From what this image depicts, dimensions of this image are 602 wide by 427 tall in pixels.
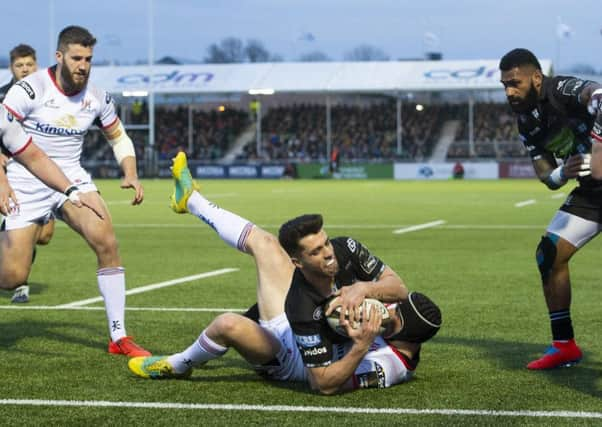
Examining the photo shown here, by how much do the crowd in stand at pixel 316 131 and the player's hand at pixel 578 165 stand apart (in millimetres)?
52871

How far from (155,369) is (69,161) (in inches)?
102

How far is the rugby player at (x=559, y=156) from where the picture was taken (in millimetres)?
7832

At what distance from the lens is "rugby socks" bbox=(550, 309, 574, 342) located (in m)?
8.23

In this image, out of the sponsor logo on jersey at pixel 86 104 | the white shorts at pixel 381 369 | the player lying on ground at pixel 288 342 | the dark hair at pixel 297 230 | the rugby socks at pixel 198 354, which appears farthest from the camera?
the sponsor logo on jersey at pixel 86 104

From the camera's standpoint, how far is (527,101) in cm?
798

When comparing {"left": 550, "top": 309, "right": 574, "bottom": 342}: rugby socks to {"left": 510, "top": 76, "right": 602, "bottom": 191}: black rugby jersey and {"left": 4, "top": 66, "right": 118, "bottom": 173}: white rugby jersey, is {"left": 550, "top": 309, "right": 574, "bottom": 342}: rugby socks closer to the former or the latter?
{"left": 510, "top": 76, "right": 602, "bottom": 191}: black rugby jersey

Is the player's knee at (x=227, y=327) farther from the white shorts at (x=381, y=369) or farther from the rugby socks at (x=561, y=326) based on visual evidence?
the rugby socks at (x=561, y=326)

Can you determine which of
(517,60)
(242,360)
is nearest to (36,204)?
(242,360)

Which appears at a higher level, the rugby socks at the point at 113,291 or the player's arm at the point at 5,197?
the player's arm at the point at 5,197

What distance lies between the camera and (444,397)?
7191mm

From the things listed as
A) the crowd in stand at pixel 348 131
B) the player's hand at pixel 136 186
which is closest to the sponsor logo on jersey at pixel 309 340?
the player's hand at pixel 136 186

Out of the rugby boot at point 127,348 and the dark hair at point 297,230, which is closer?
the dark hair at point 297,230

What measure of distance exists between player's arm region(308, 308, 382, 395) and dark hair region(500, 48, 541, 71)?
2.05 m

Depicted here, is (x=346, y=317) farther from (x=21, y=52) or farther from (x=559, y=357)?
(x=21, y=52)
